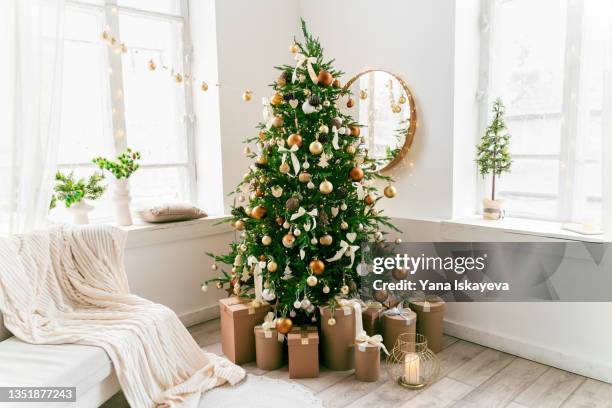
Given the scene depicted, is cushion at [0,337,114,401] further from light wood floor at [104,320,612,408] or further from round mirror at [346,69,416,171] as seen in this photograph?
round mirror at [346,69,416,171]

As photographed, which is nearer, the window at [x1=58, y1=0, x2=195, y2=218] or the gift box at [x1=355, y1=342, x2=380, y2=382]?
the gift box at [x1=355, y1=342, x2=380, y2=382]

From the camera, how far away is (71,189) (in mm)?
2740

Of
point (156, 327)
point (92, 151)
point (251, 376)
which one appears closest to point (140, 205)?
point (92, 151)

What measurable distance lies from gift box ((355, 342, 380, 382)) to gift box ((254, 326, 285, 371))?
0.43 m

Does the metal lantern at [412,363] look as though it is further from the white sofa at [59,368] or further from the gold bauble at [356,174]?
the white sofa at [59,368]

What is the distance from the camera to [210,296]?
11.2ft

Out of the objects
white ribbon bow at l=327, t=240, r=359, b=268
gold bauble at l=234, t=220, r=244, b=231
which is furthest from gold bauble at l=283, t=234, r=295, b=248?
gold bauble at l=234, t=220, r=244, b=231

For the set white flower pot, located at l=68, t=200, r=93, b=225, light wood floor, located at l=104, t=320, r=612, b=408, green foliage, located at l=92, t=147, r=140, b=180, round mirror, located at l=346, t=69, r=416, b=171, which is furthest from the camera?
round mirror, located at l=346, t=69, r=416, b=171

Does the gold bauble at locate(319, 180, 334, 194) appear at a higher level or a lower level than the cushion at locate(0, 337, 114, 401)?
higher

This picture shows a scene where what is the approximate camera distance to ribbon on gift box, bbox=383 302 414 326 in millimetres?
2611

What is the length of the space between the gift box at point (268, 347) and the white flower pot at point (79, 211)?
49.1 inches

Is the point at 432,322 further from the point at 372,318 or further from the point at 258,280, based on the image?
the point at 258,280

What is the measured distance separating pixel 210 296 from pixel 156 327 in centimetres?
122

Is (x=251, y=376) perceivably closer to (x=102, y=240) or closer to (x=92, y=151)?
(x=102, y=240)
